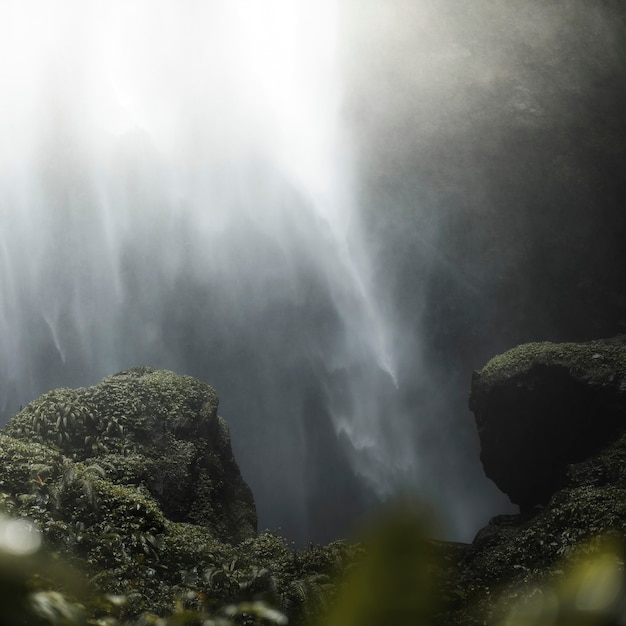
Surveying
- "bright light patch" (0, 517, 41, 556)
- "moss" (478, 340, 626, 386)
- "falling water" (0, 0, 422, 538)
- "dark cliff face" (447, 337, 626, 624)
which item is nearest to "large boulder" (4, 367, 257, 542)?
"dark cliff face" (447, 337, 626, 624)

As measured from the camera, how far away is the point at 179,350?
21.9 m

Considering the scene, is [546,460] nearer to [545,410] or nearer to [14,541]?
[545,410]

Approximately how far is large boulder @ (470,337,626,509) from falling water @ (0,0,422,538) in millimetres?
8078

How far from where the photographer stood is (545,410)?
12094mm

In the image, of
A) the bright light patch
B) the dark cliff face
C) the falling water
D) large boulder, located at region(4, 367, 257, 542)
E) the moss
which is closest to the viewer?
the bright light patch

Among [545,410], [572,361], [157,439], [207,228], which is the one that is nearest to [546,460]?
[545,410]

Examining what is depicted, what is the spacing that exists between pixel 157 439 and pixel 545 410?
8809 mm

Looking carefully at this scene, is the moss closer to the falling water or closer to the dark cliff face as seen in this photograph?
the dark cliff face

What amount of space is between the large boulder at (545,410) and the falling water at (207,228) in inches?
318

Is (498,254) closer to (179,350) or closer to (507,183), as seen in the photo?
(507,183)

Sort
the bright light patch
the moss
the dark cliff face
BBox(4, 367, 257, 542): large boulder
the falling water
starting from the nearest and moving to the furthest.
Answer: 1. the bright light patch
2. the dark cliff face
3. BBox(4, 367, 257, 542): large boulder
4. the moss
5. the falling water

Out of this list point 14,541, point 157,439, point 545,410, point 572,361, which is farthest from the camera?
point 545,410

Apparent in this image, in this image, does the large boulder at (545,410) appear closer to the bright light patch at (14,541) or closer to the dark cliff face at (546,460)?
the dark cliff face at (546,460)

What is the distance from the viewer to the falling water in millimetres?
19781
